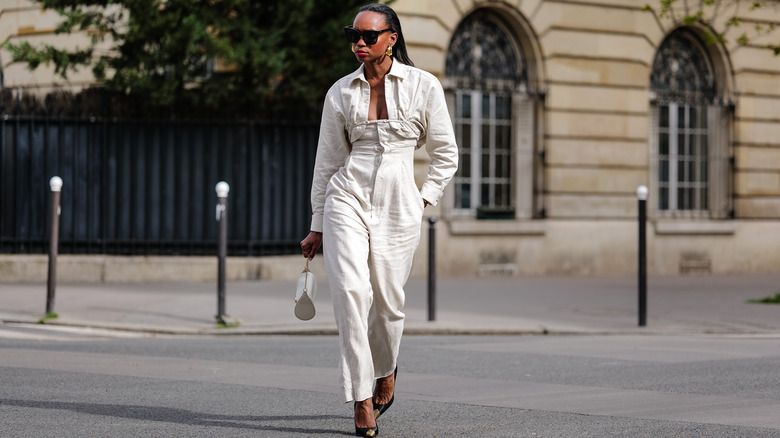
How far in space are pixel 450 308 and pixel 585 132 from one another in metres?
7.41

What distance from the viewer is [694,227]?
824 inches

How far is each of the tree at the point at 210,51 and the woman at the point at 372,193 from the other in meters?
9.40

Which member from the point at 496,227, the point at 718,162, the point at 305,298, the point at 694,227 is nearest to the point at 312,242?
the point at 305,298

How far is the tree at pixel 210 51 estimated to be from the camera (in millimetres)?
15078

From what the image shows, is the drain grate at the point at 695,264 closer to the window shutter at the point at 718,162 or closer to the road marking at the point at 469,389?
the window shutter at the point at 718,162

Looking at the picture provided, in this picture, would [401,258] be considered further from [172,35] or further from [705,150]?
[705,150]

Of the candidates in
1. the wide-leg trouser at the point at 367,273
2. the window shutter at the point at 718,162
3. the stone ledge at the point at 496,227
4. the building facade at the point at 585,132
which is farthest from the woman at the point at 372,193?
the window shutter at the point at 718,162

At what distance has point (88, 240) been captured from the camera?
52.9 ft

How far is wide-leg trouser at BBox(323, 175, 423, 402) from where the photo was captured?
18.0 feet

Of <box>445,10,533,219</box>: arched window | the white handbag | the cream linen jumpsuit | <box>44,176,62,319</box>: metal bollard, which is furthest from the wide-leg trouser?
<box>445,10,533,219</box>: arched window

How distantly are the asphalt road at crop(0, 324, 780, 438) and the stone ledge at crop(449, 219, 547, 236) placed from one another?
7911mm

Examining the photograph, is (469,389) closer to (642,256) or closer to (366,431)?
(366,431)

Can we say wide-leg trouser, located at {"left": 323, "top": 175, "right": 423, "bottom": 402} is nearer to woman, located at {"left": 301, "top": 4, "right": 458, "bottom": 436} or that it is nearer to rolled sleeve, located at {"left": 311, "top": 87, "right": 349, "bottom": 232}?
woman, located at {"left": 301, "top": 4, "right": 458, "bottom": 436}

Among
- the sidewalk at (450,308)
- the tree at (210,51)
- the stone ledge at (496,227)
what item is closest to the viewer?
the sidewalk at (450,308)
